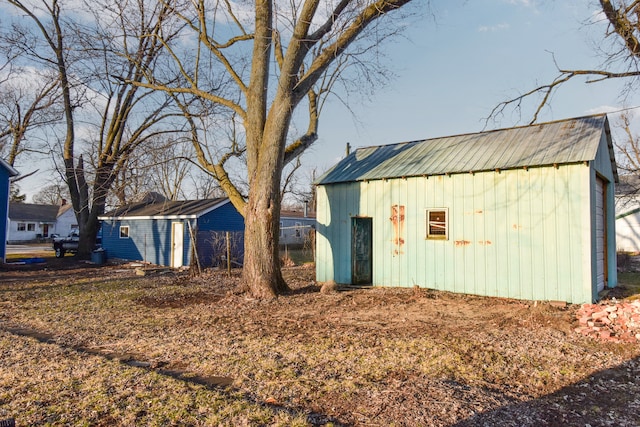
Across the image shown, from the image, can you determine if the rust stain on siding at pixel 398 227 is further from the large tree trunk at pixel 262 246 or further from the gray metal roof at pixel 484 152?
the large tree trunk at pixel 262 246

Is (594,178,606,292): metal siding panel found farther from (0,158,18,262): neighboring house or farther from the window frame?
(0,158,18,262): neighboring house

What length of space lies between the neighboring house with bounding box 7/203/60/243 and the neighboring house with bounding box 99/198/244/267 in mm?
27690

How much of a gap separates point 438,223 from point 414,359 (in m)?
6.06

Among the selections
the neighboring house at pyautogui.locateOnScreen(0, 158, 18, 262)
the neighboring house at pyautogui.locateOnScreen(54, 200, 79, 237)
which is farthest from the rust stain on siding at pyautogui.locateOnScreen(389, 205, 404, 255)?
the neighboring house at pyautogui.locateOnScreen(54, 200, 79, 237)

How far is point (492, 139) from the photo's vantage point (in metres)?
11.3

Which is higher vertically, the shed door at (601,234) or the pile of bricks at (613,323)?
the shed door at (601,234)

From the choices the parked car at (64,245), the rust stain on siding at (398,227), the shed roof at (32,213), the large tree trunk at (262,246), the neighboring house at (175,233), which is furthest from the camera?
the shed roof at (32,213)

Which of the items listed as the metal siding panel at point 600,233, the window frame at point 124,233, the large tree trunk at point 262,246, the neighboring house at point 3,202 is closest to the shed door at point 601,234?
the metal siding panel at point 600,233

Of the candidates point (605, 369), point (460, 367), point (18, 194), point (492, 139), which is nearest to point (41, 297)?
point (460, 367)

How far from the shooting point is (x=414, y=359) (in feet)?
16.6

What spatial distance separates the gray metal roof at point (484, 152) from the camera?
9305 mm

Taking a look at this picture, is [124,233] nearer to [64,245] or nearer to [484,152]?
[64,245]

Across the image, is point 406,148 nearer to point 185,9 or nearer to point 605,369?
point 185,9

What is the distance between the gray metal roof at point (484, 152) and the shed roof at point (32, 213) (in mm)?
43696
